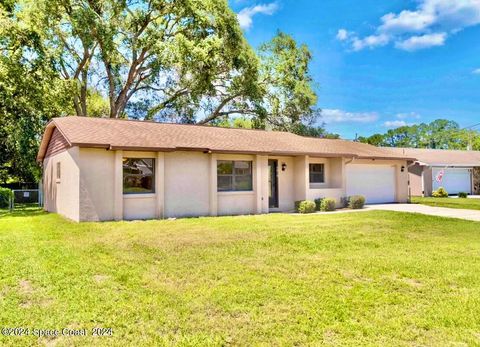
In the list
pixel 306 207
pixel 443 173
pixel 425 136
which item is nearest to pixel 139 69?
pixel 306 207

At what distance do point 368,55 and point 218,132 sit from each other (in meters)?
22.1

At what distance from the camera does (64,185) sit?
13.7 metres

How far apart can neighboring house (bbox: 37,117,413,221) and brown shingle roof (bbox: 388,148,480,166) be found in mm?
10385

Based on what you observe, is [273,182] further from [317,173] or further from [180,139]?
[180,139]

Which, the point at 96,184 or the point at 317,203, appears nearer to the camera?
the point at 96,184

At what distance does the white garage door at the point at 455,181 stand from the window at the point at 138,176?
Answer: 23.0m

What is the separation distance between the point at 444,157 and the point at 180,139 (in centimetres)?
2490

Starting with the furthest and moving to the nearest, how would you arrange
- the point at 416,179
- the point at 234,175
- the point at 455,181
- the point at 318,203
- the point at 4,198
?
1. the point at 455,181
2. the point at 416,179
3. the point at 4,198
4. the point at 318,203
5. the point at 234,175

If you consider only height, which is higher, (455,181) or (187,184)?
(455,181)

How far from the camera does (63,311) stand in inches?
165

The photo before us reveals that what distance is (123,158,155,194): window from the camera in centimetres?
1291

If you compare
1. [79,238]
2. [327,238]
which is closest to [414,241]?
[327,238]

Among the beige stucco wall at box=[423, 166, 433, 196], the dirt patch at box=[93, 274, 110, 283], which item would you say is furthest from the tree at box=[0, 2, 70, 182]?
the beige stucco wall at box=[423, 166, 433, 196]

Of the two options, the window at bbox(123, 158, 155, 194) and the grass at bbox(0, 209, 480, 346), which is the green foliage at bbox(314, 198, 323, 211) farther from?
the window at bbox(123, 158, 155, 194)
